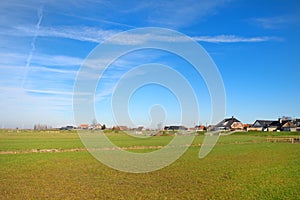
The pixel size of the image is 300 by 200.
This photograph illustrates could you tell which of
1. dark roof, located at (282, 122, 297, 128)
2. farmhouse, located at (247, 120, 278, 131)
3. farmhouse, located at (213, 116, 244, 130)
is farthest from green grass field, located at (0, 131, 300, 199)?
farmhouse, located at (213, 116, 244, 130)

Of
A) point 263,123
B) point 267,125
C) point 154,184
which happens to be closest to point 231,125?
point 263,123

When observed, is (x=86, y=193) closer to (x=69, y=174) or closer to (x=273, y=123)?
(x=69, y=174)

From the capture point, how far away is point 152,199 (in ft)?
40.0

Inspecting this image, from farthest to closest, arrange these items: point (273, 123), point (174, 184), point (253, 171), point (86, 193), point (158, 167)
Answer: point (273, 123) < point (158, 167) < point (253, 171) < point (174, 184) < point (86, 193)

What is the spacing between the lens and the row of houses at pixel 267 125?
118137 millimetres

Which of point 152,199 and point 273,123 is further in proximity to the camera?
point 273,123

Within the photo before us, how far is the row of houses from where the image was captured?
4651 inches

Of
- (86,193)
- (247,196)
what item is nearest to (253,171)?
(247,196)

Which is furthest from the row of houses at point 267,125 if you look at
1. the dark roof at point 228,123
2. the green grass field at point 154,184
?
the green grass field at point 154,184

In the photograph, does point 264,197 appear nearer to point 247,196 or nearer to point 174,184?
point 247,196

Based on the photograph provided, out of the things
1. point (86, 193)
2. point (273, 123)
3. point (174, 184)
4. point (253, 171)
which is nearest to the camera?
point (86, 193)

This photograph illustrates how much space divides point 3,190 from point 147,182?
24.1ft

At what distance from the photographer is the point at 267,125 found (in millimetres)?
130625

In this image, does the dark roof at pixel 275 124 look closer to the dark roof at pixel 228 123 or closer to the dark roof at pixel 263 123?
the dark roof at pixel 263 123
